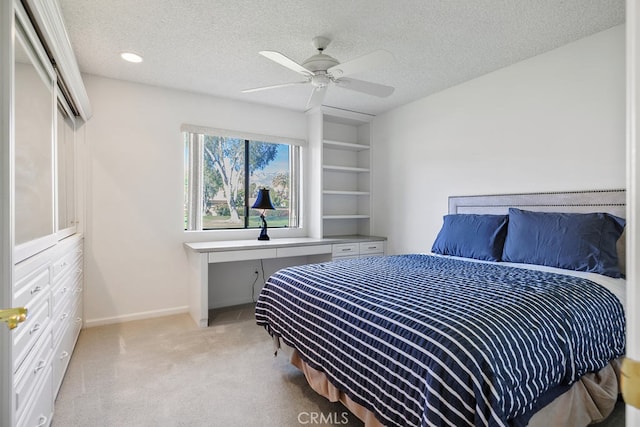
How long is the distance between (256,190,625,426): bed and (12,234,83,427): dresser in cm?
124

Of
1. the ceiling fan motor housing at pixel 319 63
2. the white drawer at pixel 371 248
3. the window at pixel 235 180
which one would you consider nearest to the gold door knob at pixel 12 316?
the ceiling fan motor housing at pixel 319 63

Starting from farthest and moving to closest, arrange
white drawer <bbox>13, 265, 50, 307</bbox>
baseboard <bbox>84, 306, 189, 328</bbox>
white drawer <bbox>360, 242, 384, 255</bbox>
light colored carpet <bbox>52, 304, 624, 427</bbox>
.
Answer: white drawer <bbox>360, 242, 384, 255</bbox>
baseboard <bbox>84, 306, 189, 328</bbox>
light colored carpet <bbox>52, 304, 624, 427</bbox>
white drawer <bbox>13, 265, 50, 307</bbox>

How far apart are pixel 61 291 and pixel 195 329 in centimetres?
136

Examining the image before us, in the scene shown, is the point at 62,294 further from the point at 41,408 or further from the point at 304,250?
the point at 304,250

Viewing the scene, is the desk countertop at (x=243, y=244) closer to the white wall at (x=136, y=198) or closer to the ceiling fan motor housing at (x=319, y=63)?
the white wall at (x=136, y=198)

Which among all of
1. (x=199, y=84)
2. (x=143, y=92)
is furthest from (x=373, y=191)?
(x=143, y=92)

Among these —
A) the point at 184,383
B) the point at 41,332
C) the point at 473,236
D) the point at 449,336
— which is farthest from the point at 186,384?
the point at 473,236

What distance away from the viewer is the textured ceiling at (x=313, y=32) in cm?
216

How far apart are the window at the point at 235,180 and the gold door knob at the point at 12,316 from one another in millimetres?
3102

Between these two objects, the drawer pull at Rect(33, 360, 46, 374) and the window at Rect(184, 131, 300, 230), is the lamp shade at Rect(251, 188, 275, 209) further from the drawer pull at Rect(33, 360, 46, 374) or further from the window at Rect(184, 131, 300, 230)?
the drawer pull at Rect(33, 360, 46, 374)

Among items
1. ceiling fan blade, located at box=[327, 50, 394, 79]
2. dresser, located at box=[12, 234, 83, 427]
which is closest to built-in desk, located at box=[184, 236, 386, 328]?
dresser, located at box=[12, 234, 83, 427]

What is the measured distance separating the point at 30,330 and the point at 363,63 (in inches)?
89.9

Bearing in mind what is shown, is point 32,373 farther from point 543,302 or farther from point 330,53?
point 330,53

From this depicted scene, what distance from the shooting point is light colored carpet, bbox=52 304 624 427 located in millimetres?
1833
